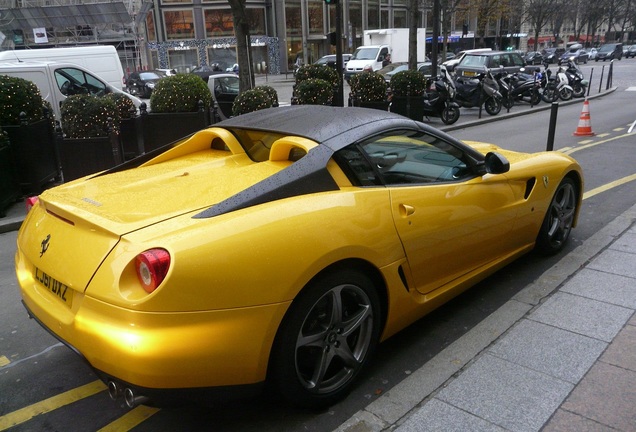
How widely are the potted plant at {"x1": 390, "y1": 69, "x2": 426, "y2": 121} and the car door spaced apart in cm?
1049

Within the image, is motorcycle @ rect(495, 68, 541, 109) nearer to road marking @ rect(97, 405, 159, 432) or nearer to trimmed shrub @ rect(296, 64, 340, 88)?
trimmed shrub @ rect(296, 64, 340, 88)

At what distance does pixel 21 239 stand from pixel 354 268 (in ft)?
6.47

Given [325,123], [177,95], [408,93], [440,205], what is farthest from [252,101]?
[440,205]

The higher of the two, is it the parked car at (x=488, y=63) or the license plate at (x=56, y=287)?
the license plate at (x=56, y=287)

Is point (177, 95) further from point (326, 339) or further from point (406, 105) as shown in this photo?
point (326, 339)

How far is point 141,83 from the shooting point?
97.6ft

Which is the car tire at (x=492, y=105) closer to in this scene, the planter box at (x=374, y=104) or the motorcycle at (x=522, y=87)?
the motorcycle at (x=522, y=87)

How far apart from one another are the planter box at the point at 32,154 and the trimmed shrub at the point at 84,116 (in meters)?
0.33

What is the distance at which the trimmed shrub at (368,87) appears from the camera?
1342cm

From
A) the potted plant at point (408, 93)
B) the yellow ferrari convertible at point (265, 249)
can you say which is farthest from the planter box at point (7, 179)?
the potted plant at point (408, 93)

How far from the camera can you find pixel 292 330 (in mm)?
2564

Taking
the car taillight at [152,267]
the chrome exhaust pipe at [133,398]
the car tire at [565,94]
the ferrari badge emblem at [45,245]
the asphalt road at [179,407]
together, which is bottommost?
the car tire at [565,94]

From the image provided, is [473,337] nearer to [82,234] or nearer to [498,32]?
[82,234]

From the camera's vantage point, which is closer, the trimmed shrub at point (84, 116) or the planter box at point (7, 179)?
the planter box at point (7, 179)
